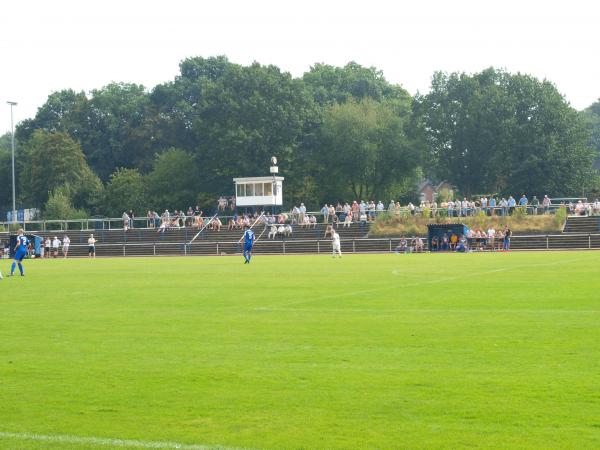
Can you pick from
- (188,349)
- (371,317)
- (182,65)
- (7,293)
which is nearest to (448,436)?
(188,349)

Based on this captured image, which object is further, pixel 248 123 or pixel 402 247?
pixel 248 123

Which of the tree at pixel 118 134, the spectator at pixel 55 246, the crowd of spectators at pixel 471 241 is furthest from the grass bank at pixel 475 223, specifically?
the tree at pixel 118 134

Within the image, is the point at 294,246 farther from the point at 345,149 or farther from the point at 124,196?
the point at 124,196

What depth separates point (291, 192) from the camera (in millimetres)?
90625

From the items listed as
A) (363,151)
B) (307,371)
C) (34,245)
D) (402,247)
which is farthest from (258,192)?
(307,371)

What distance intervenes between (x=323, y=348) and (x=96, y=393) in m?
3.83

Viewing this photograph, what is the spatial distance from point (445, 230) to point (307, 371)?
46.9 m

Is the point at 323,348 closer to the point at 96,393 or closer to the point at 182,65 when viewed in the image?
the point at 96,393

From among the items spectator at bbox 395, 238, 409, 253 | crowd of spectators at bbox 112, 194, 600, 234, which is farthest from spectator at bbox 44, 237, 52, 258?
spectator at bbox 395, 238, 409, 253

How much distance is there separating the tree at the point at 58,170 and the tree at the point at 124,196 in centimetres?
266

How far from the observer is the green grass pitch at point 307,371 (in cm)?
811

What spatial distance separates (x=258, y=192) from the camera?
260ft

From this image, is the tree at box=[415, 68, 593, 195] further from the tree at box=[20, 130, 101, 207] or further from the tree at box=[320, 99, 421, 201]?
the tree at box=[20, 130, 101, 207]

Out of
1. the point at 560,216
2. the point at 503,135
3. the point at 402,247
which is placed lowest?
the point at 402,247
